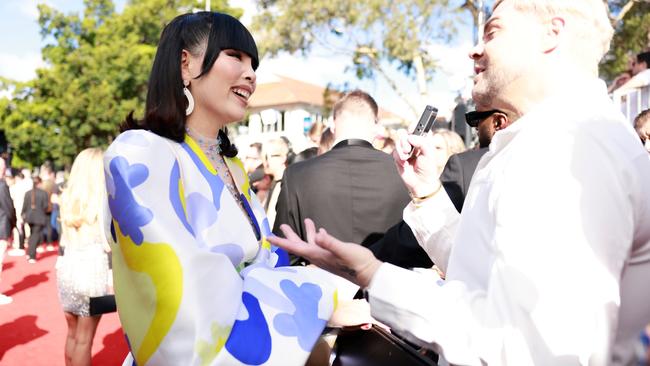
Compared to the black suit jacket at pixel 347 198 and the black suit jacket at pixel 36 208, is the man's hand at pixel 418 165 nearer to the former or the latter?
the black suit jacket at pixel 347 198

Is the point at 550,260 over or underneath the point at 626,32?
over

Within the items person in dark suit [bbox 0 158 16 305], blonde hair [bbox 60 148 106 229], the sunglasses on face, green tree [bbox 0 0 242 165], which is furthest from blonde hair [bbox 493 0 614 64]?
green tree [bbox 0 0 242 165]

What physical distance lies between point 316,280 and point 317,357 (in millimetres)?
305

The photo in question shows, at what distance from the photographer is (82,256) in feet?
16.3

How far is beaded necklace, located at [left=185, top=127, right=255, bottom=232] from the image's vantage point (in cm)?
221

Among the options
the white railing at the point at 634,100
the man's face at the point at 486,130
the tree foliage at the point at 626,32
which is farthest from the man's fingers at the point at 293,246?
the tree foliage at the point at 626,32

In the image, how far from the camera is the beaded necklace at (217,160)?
7.25 ft

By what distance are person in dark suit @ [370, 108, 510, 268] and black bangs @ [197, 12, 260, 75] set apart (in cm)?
124

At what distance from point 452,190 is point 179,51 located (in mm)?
1762

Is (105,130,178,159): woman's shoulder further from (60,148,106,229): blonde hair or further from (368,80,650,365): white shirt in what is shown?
(60,148,106,229): blonde hair

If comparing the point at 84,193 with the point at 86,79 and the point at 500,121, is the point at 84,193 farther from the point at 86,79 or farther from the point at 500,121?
the point at 86,79

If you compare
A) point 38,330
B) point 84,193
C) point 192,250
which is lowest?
point 38,330

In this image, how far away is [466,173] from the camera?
3395mm

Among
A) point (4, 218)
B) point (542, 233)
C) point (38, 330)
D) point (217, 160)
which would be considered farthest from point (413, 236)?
point (4, 218)
